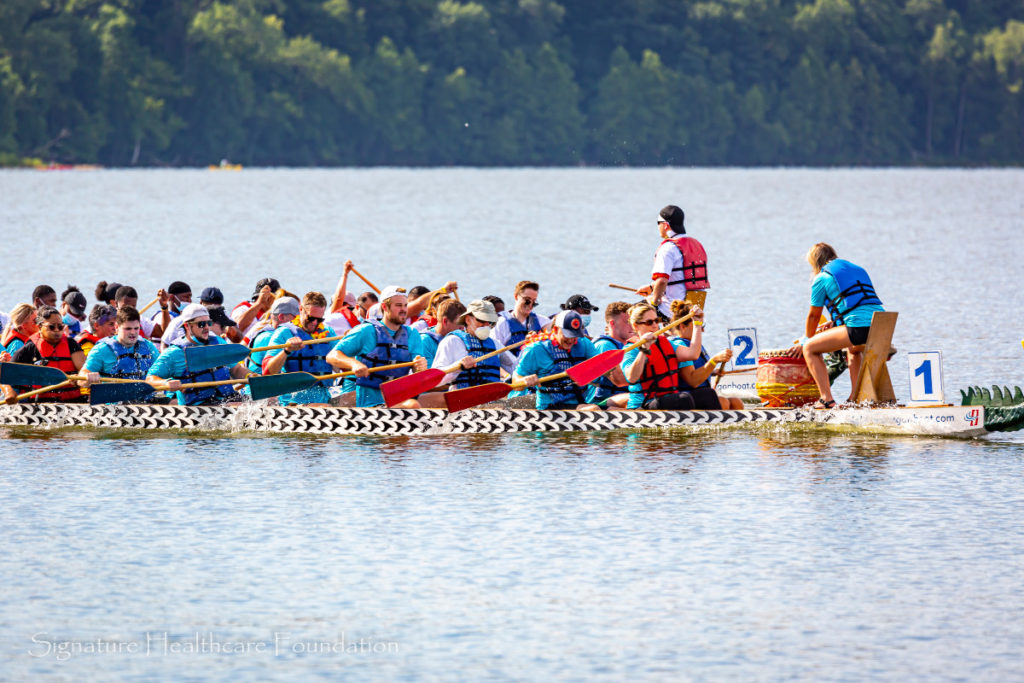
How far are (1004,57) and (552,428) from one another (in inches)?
4963

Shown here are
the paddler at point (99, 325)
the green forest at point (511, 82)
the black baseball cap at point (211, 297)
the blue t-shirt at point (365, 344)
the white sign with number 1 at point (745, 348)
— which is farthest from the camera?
the green forest at point (511, 82)

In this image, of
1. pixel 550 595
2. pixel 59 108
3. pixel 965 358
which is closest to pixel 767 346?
pixel 965 358

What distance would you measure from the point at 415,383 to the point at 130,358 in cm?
335

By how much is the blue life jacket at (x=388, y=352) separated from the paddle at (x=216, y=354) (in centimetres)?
43

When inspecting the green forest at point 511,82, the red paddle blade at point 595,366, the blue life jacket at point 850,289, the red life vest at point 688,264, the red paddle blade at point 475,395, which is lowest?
the red paddle blade at point 475,395

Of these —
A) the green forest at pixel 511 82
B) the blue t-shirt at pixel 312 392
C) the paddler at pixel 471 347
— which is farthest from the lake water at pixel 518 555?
the green forest at pixel 511 82

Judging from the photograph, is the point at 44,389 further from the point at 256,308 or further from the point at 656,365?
the point at 656,365

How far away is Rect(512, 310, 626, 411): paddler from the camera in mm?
17688

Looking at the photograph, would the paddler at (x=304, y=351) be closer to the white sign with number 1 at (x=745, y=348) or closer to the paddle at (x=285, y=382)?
the paddle at (x=285, y=382)

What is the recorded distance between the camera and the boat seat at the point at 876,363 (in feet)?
56.3

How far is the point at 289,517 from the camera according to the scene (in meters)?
14.8

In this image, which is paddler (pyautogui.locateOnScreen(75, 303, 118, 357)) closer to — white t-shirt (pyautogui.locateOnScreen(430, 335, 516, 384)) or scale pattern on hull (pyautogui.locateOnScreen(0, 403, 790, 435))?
scale pattern on hull (pyautogui.locateOnScreen(0, 403, 790, 435))

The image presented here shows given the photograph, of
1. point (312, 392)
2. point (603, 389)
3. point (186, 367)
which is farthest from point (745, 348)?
point (186, 367)

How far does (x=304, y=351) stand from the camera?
61.1 feet
